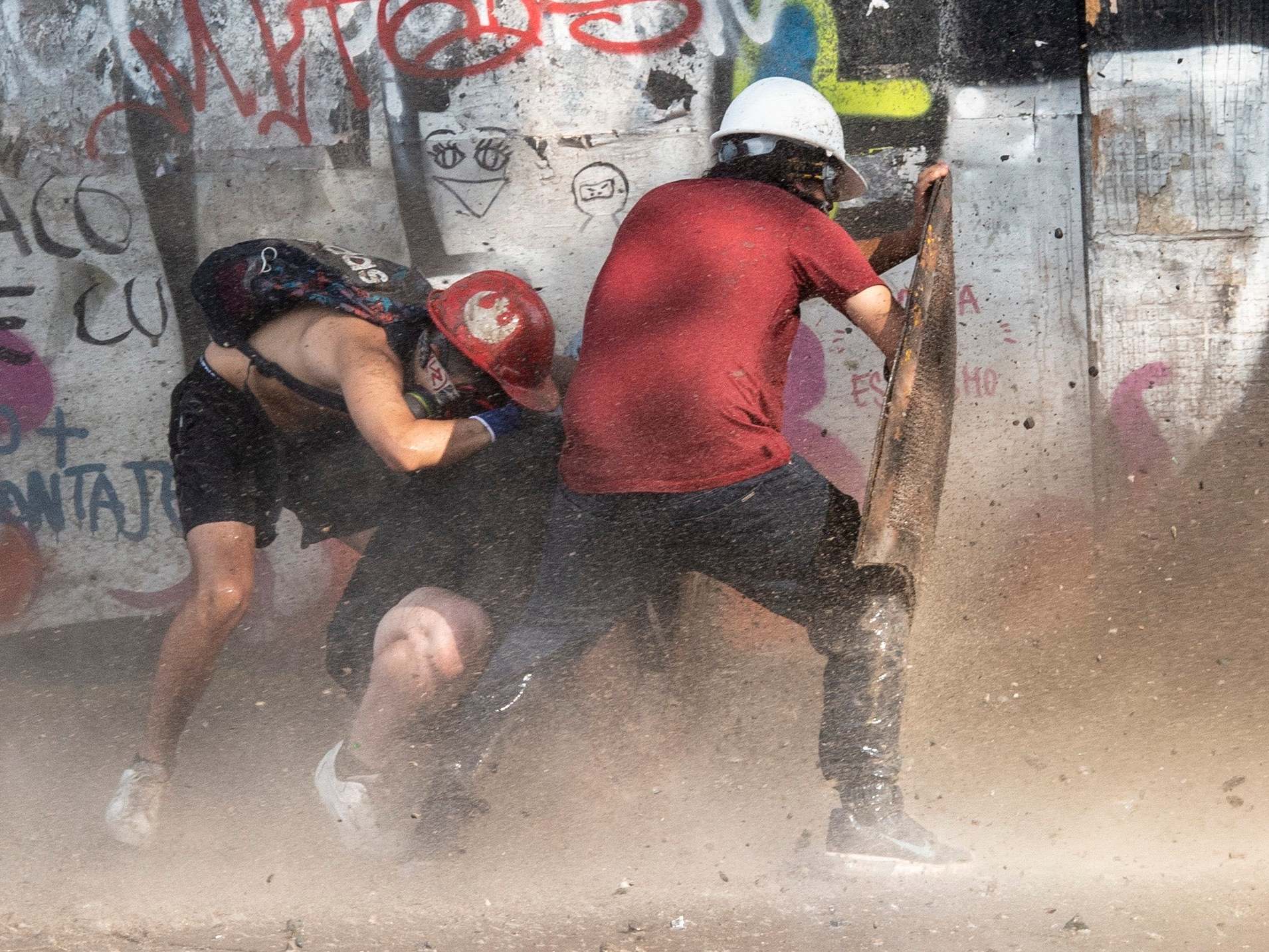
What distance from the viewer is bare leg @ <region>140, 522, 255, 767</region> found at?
9.53 feet

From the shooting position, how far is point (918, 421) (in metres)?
2.49

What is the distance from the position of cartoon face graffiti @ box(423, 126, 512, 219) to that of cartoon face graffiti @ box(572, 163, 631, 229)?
24 centimetres

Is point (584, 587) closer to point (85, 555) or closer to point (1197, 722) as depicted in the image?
point (1197, 722)

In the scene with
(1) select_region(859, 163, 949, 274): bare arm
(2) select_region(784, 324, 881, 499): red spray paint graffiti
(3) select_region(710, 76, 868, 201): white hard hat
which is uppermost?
(3) select_region(710, 76, 868, 201): white hard hat

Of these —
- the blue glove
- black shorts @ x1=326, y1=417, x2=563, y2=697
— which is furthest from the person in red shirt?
black shorts @ x1=326, y1=417, x2=563, y2=697

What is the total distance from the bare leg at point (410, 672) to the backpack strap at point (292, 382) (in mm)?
535

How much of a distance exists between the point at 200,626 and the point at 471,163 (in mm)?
1598

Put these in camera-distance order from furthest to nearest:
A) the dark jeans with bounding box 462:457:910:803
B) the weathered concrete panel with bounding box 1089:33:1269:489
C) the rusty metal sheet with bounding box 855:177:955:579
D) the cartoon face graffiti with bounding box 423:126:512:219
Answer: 1. the cartoon face graffiti with bounding box 423:126:512:219
2. the weathered concrete panel with bounding box 1089:33:1269:489
3. the dark jeans with bounding box 462:457:910:803
4. the rusty metal sheet with bounding box 855:177:955:579

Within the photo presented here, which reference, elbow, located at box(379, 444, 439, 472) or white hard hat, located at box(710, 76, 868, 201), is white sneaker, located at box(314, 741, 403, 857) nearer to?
elbow, located at box(379, 444, 439, 472)

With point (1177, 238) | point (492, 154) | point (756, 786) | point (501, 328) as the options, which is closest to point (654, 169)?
point (492, 154)

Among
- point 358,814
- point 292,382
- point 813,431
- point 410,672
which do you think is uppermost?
point 292,382

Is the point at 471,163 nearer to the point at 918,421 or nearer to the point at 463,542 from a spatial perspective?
the point at 463,542

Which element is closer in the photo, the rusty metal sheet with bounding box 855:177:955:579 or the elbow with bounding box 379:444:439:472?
the rusty metal sheet with bounding box 855:177:955:579

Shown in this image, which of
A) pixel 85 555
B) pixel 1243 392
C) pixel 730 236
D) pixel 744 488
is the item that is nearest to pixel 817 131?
pixel 730 236
